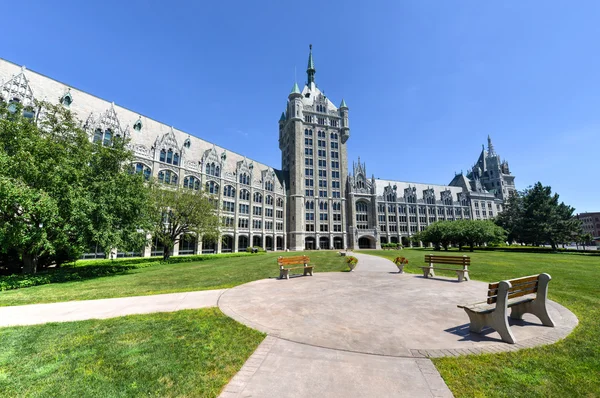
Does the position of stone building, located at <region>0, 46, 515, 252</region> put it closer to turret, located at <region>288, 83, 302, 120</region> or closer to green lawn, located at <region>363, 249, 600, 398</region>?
turret, located at <region>288, 83, 302, 120</region>

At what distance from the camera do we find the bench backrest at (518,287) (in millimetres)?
5648

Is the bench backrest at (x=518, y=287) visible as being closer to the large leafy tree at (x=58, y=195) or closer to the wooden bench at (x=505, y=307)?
the wooden bench at (x=505, y=307)

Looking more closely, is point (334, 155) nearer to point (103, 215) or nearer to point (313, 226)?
point (313, 226)

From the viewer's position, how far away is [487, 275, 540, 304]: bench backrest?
565 centimetres

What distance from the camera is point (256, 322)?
250 inches

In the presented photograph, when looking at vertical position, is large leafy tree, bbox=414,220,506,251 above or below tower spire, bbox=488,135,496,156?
below

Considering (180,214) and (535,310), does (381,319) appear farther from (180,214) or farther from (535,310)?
(180,214)

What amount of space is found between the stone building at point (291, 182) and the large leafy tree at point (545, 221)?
31600 mm

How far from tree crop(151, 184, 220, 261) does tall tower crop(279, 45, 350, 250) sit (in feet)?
107

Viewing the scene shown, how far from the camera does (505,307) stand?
5383mm

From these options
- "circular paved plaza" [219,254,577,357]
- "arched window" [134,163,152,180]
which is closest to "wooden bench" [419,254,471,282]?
"circular paved plaza" [219,254,577,357]

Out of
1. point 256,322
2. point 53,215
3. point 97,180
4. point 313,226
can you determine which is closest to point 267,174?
point 313,226

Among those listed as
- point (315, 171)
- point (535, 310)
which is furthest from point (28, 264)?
point (315, 171)

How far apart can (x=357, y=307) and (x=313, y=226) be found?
57003mm
